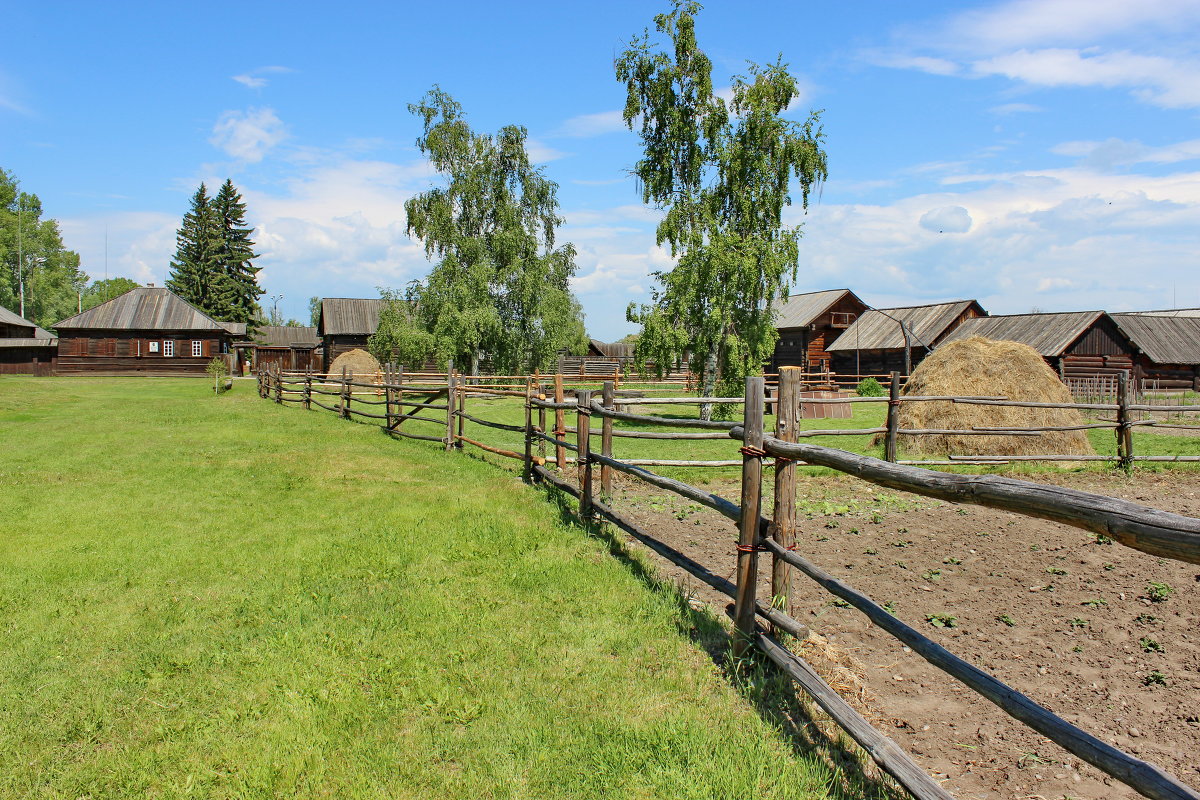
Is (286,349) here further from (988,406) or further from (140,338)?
(988,406)

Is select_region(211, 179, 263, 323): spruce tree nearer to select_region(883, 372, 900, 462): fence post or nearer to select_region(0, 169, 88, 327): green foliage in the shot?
select_region(0, 169, 88, 327): green foliage

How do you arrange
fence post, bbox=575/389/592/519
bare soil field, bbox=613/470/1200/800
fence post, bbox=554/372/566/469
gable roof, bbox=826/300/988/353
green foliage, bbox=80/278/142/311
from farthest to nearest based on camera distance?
green foliage, bbox=80/278/142/311 < gable roof, bbox=826/300/988/353 < fence post, bbox=554/372/566/469 < fence post, bbox=575/389/592/519 < bare soil field, bbox=613/470/1200/800

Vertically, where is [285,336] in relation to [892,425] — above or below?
above

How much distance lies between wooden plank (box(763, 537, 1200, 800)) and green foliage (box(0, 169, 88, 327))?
70.4 metres

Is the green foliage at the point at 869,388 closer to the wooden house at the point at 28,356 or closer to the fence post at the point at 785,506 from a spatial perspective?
the fence post at the point at 785,506

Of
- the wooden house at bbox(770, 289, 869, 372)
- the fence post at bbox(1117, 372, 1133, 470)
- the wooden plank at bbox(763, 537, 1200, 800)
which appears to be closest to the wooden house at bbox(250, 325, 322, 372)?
Answer: the wooden house at bbox(770, 289, 869, 372)

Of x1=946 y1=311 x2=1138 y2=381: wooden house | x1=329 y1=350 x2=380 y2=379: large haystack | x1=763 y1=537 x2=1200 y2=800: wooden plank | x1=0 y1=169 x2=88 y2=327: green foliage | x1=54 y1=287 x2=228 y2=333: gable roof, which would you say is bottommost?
x1=763 y1=537 x2=1200 y2=800: wooden plank

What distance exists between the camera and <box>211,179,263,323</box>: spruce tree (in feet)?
192

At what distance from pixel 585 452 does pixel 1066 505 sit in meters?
5.70

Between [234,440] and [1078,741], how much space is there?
46.9 ft

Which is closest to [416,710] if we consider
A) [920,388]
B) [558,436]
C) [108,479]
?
[558,436]

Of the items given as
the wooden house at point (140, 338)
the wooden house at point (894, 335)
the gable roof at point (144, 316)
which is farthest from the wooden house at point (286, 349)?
the wooden house at point (894, 335)

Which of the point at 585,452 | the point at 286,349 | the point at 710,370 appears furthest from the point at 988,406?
the point at 286,349

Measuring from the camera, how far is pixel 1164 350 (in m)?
33.0
